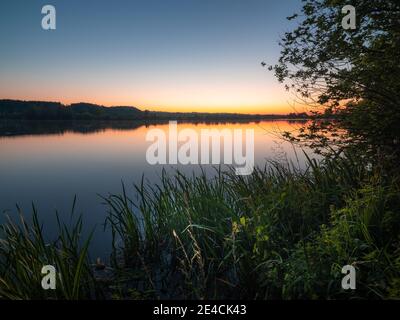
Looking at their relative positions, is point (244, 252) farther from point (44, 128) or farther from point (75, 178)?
point (44, 128)

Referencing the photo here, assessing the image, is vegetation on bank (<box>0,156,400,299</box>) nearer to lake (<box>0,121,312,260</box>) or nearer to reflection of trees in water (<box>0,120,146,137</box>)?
lake (<box>0,121,312,260</box>)

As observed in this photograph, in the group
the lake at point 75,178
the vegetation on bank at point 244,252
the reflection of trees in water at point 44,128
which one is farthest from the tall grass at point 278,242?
the reflection of trees in water at point 44,128

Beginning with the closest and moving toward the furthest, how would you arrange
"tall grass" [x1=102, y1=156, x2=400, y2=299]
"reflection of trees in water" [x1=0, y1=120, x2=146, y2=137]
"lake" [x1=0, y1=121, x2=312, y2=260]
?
"tall grass" [x1=102, y1=156, x2=400, y2=299] → "lake" [x1=0, y1=121, x2=312, y2=260] → "reflection of trees in water" [x1=0, y1=120, x2=146, y2=137]

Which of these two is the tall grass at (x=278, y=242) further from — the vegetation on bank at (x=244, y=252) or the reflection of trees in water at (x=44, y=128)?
the reflection of trees in water at (x=44, y=128)

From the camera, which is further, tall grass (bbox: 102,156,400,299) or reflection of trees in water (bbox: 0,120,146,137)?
reflection of trees in water (bbox: 0,120,146,137)

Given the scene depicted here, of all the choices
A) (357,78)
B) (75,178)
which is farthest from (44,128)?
(357,78)

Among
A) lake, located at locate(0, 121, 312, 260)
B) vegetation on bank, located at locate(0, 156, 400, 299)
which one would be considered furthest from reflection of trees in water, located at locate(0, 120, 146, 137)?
vegetation on bank, located at locate(0, 156, 400, 299)

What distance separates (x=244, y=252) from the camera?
3.67 meters

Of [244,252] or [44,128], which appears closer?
[244,252]

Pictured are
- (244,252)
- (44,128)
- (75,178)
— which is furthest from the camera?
(44,128)

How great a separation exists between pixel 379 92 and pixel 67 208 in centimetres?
1133

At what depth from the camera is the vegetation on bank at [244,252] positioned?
3.02 metres

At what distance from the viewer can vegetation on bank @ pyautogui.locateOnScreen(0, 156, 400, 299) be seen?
9.91ft
